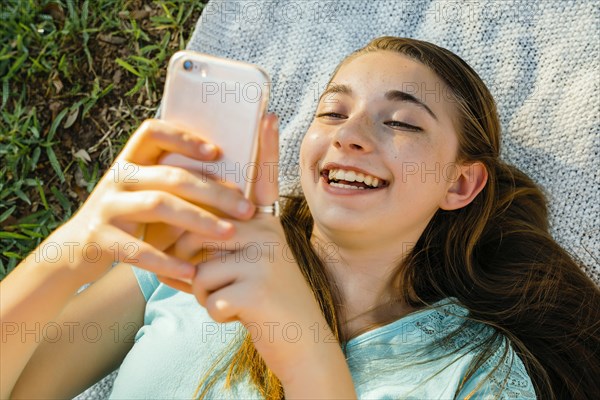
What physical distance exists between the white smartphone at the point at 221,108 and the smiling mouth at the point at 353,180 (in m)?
0.42

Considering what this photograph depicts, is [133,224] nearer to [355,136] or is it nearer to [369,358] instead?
[355,136]

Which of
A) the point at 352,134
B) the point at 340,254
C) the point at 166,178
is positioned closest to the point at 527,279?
the point at 340,254

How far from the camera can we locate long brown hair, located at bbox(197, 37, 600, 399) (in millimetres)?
1581

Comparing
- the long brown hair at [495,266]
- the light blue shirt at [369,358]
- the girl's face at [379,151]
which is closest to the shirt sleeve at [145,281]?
the light blue shirt at [369,358]

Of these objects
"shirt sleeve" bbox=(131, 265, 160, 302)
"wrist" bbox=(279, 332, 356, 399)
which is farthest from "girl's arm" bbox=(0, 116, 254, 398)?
"shirt sleeve" bbox=(131, 265, 160, 302)

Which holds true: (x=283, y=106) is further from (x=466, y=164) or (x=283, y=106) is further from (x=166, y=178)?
(x=166, y=178)

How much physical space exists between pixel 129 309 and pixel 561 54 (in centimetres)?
134

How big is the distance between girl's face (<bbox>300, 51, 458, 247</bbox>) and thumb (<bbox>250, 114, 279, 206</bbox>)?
372 millimetres

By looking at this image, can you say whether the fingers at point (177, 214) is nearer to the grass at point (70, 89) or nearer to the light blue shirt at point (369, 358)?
the light blue shirt at point (369, 358)

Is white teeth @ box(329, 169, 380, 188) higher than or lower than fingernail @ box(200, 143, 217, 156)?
lower

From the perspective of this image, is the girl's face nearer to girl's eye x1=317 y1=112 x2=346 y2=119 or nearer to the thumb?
girl's eye x1=317 y1=112 x2=346 y2=119

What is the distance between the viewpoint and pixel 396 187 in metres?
1.39

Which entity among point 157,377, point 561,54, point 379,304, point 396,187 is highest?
point 561,54

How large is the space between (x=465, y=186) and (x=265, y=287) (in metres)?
0.74
